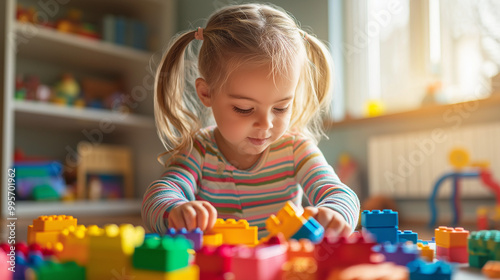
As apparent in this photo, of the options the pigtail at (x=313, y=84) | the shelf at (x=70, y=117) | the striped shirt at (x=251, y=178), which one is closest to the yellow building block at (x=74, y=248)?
the striped shirt at (x=251, y=178)

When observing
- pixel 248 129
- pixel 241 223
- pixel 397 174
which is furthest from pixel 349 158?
pixel 241 223

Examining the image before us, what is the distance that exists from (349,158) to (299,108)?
5.43ft

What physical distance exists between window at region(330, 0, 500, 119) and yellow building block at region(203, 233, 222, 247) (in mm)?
1881

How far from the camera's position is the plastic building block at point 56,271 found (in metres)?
0.31

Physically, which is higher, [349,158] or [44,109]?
[44,109]

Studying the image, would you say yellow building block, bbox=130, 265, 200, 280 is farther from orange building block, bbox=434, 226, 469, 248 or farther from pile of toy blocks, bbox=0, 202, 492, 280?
orange building block, bbox=434, 226, 469, 248

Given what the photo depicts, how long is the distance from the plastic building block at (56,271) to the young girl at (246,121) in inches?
11.3

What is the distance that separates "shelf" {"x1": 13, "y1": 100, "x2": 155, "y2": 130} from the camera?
2.40 meters

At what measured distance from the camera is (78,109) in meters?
2.57

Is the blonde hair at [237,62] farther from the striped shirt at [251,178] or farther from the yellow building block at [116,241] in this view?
the yellow building block at [116,241]

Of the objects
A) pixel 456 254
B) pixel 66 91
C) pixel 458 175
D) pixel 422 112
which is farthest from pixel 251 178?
pixel 66 91

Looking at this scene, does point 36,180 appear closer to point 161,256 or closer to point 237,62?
point 237,62

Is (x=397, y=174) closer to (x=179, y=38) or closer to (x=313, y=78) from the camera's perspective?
(x=313, y=78)

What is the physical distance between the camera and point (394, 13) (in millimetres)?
2424
